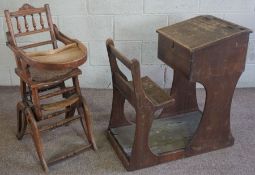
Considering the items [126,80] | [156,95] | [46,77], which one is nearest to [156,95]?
[156,95]

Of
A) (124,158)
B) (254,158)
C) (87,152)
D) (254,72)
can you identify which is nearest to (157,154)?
(124,158)

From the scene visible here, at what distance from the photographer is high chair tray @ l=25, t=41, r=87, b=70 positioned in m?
1.81

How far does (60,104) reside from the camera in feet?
6.76

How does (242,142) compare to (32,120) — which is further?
(242,142)

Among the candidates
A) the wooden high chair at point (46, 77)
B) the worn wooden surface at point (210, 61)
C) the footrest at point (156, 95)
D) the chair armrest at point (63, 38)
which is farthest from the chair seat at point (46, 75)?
the worn wooden surface at point (210, 61)

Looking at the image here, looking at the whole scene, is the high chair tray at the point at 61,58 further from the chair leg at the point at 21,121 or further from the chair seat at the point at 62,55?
the chair leg at the point at 21,121

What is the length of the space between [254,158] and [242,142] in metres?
0.18

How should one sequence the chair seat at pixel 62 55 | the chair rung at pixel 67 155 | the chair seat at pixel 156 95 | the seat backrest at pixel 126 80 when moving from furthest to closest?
the chair rung at pixel 67 155 → the chair seat at pixel 156 95 → the chair seat at pixel 62 55 → the seat backrest at pixel 126 80

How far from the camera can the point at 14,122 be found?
260 cm

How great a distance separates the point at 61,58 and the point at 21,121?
0.64 m

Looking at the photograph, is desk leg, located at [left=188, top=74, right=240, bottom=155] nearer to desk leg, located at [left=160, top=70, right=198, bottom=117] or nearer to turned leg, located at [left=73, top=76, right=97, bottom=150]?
desk leg, located at [left=160, top=70, right=198, bottom=117]

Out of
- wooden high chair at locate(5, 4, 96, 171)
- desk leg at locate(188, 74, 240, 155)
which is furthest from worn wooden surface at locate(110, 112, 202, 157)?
wooden high chair at locate(5, 4, 96, 171)

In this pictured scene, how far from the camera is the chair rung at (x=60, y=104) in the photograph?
6.66 feet

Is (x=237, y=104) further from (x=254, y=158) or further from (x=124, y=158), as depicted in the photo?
(x=124, y=158)
